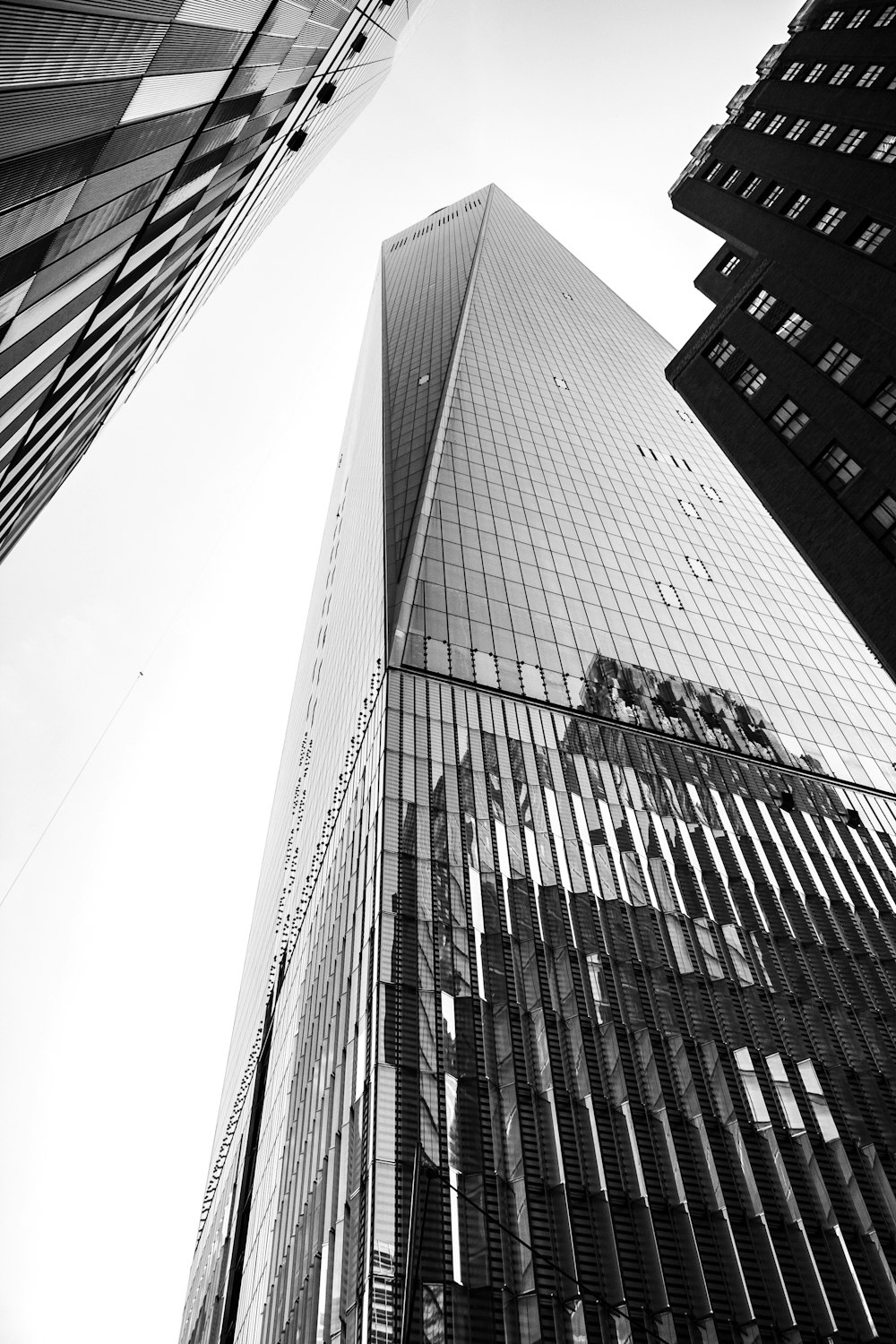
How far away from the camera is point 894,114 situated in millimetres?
35625

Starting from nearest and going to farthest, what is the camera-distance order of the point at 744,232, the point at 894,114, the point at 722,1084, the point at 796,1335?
1. the point at 796,1335
2. the point at 722,1084
3. the point at 894,114
4. the point at 744,232

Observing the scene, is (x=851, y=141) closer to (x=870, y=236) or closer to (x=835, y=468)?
(x=870, y=236)

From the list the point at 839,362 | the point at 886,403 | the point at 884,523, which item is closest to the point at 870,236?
the point at 839,362

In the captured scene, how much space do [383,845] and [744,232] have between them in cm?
4085

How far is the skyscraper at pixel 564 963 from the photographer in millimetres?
19078

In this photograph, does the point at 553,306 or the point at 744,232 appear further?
the point at 553,306

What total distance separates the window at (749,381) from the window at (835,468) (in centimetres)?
772

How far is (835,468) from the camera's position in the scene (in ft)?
108

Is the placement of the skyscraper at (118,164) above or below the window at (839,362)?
below

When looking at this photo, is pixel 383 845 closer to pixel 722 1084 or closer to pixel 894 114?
pixel 722 1084

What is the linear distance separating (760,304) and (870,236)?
7.14 metres

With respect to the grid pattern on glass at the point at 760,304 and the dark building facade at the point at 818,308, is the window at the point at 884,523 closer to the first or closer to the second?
the dark building facade at the point at 818,308

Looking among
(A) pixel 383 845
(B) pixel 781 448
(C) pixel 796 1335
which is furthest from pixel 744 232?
(C) pixel 796 1335

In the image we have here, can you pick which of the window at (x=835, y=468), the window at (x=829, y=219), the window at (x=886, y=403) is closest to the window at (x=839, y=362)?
the window at (x=886, y=403)
